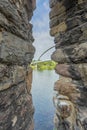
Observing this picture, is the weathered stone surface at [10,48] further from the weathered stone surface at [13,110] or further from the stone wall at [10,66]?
the weathered stone surface at [13,110]

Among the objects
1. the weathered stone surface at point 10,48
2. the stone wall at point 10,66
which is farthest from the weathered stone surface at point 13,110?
the weathered stone surface at point 10,48

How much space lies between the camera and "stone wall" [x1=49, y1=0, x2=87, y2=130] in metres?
3.10

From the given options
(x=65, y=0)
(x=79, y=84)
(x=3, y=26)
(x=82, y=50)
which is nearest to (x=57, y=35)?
(x=65, y=0)

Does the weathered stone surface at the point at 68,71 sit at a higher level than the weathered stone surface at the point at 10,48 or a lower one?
lower

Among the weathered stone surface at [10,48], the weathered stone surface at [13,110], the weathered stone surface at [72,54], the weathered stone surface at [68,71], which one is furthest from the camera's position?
the weathered stone surface at [68,71]

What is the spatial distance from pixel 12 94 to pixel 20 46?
2.93 ft

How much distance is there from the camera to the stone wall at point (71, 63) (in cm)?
310

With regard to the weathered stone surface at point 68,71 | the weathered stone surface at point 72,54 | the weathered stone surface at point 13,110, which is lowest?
the weathered stone surface at point 13,110

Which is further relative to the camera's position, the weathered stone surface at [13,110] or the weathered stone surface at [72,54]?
the weathered stone surface at [72,54]

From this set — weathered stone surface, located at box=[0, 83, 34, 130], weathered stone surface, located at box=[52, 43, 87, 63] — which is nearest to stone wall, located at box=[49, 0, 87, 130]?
weathered stone surface, located at box=[52, 43, 87, 63]

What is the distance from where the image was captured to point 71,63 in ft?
11.1

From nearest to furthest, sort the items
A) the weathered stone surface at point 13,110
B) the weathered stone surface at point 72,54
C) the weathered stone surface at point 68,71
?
the weathered stone surface at point 13,110, the weathered stone surface at point 72,54, the weathered stone surface at point 68,71

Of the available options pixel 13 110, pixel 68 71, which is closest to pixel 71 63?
pixel 68 71

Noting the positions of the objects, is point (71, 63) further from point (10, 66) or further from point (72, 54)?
point (10, 66)
